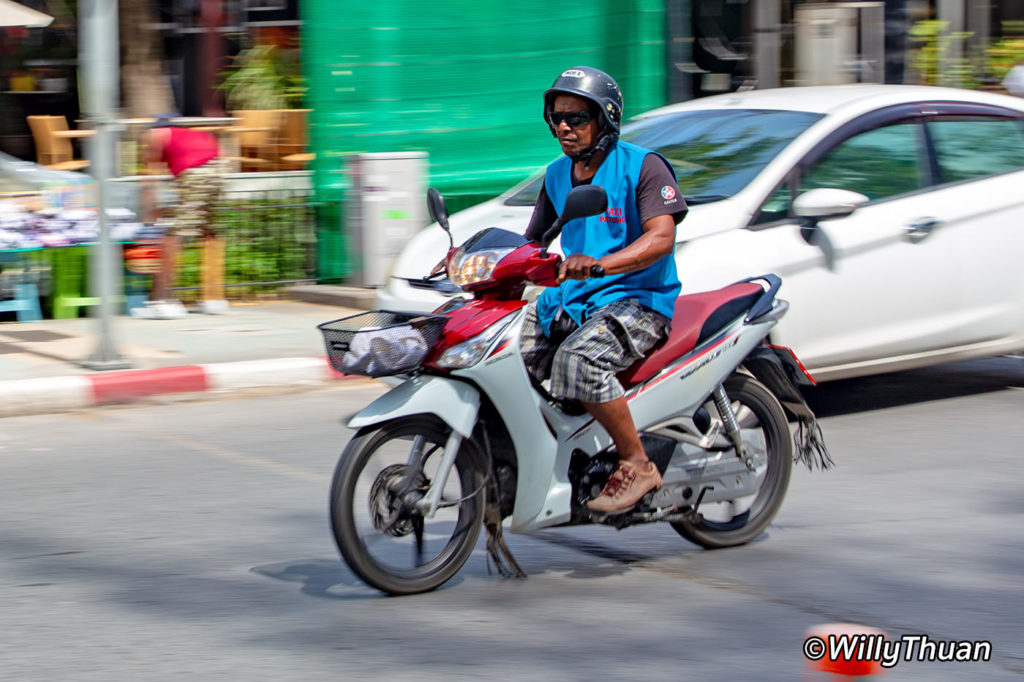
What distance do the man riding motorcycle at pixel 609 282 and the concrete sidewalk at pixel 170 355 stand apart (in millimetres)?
4146

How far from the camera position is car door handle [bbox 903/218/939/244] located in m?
7.51

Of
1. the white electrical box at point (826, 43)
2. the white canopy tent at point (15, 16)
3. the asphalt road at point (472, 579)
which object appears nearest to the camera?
the asphalt road at point (472, 579)

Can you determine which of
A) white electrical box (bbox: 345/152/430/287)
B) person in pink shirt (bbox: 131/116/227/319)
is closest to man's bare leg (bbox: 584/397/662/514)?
white electrical box (bbox: 345/152/430/287)

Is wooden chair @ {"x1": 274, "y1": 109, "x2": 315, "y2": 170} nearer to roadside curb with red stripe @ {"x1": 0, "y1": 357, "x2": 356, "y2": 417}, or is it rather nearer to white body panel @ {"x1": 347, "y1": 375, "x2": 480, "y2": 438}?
roadside curb with red stripe @ {"x1": 0, "y1": 357, "x2": 356, "y2": 417}

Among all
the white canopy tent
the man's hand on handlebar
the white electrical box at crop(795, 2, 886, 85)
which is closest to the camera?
the man's hand on handlebar

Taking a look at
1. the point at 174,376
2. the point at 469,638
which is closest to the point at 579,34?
the point at 174,376

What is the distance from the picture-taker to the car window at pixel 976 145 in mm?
7848

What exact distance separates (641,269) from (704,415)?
0.78 metres

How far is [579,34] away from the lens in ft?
43.3

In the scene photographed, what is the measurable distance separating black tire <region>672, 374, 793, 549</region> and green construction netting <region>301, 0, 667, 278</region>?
22.8ft

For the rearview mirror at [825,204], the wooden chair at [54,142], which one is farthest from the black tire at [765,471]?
the wooden chair at [54,142]

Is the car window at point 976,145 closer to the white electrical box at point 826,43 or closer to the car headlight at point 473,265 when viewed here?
the car headlight at point 473,265

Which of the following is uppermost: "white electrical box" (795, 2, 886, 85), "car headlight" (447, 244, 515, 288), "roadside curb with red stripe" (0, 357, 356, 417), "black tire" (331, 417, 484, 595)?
"white electrical box" (795, 2, 886, 85)

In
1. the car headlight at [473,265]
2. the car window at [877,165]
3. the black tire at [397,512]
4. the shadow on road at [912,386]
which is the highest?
the car window at [877,165]
